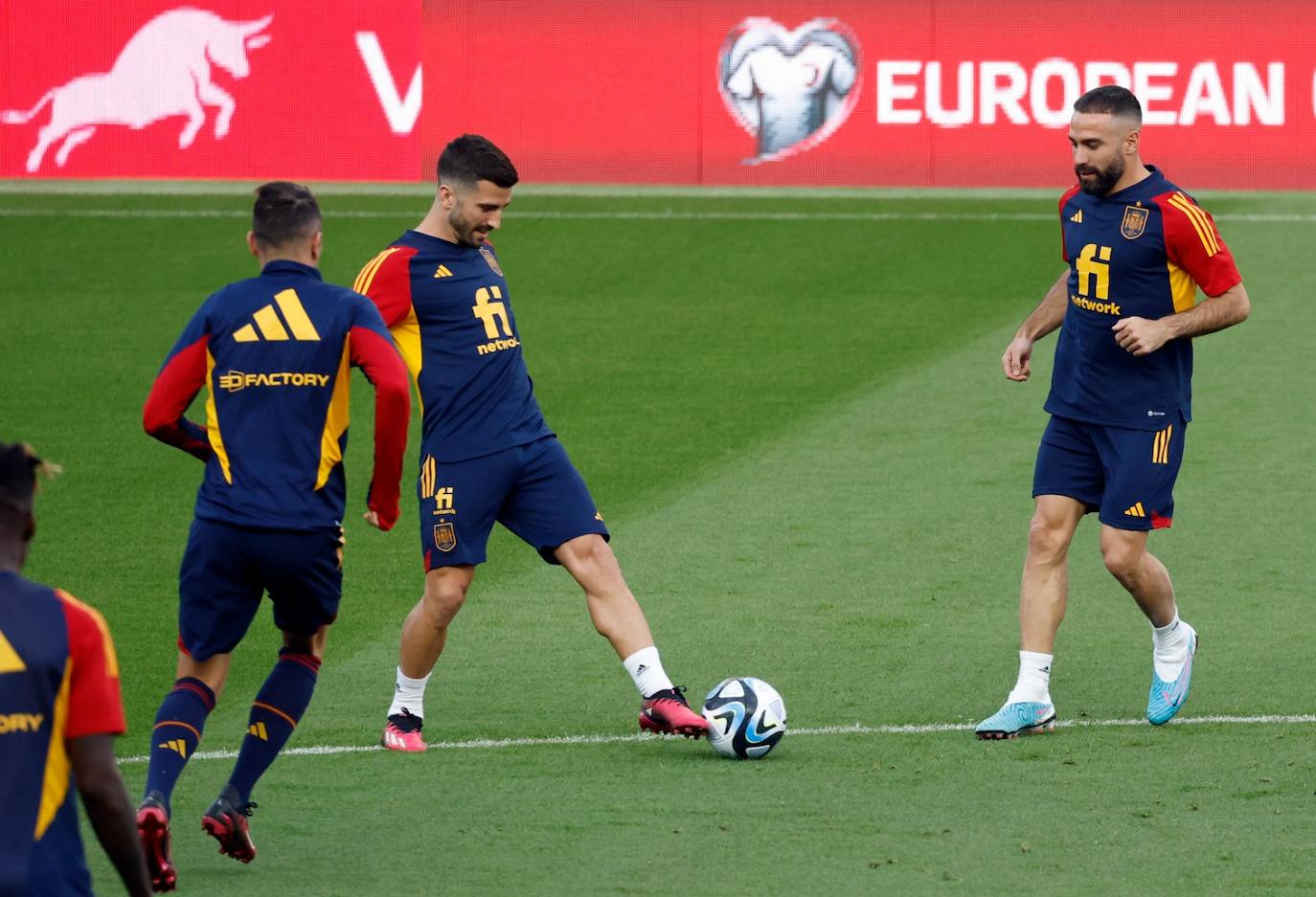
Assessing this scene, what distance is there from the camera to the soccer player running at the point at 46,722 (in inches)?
135

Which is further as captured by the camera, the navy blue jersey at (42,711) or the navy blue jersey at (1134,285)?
the navy blue jersey at (1134,285)

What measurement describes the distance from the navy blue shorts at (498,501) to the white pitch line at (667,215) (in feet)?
52.2

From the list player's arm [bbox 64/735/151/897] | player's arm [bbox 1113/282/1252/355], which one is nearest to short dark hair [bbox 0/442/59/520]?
player's arm [bbox 64/735/151/897]

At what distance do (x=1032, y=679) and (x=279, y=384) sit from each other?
277cm

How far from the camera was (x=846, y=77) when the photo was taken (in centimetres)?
2588

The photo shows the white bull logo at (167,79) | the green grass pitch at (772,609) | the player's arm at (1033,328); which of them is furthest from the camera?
the white bull logo at (167,79)

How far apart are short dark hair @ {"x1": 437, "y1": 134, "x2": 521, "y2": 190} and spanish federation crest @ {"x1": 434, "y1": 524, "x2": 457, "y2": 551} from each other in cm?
107

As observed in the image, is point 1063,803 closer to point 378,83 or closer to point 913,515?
point 913,515

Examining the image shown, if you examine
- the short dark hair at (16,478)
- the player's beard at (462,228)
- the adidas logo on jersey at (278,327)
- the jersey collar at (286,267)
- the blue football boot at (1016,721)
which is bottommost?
the blue football boot at (1016,721)

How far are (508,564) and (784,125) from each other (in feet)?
55.7

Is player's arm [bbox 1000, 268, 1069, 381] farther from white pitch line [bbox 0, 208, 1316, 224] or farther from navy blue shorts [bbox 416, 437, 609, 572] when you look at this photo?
white pitch line [bbox 0, 208, 1316, 224]

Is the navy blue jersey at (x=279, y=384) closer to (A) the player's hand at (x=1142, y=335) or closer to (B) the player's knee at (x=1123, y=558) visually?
(A) the player's hand at (x=1142, y=335)

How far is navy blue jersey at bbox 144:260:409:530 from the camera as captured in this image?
17.8 feet

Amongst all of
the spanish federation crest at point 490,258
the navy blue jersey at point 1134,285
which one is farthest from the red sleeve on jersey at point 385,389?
the navy blue jersey at point 1134,285
